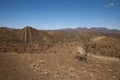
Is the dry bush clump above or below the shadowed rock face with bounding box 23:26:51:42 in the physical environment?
below

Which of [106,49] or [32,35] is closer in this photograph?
[106,49]

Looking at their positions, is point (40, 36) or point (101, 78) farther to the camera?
point (40, 36)

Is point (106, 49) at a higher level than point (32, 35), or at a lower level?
lower

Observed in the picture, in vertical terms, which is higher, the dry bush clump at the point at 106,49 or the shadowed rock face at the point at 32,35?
the shadowed rock face at the point at 32,35

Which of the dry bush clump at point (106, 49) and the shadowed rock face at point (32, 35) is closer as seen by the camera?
the dry bush clump at point (106, 49)

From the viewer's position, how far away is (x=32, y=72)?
995 cm

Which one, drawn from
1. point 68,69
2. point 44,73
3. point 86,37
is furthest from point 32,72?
point 86,37

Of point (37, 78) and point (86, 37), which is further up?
point (86, 37)

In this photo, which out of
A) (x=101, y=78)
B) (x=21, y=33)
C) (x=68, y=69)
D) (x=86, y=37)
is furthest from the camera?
(x=21, y=33)

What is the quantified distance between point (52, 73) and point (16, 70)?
9.96ft

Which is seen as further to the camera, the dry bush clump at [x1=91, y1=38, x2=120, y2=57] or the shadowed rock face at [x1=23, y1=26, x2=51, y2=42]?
the shadowed rock face at [x1=23, y1=26, x2=51, y2=42]

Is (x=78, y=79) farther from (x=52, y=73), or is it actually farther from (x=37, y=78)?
(x=37, y=78)

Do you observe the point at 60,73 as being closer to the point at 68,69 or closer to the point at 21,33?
the point at 68,69

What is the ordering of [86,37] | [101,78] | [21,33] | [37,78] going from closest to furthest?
[37,78] < [101,78] < [86,37] < [21,33]
